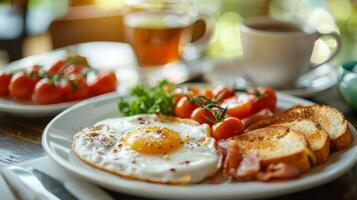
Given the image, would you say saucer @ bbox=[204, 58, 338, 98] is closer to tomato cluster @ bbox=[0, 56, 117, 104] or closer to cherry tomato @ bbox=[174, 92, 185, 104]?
cherry tomato @ bbox=[174, 92, 185, 104]

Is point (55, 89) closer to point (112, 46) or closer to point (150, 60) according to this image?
point (150, 60)

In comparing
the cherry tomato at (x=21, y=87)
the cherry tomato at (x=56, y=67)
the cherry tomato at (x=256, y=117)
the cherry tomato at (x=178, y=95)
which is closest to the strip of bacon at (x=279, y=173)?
the cherry tomato at (x=256, y=117)

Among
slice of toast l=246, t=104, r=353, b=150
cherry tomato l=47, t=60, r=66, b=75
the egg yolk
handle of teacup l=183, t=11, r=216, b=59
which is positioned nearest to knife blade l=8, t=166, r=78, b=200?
the egg yolk

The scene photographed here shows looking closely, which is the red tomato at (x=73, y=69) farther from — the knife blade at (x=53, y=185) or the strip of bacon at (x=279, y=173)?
the strip of bacon at (x=279, y=173)

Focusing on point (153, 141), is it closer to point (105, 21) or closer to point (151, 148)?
point (151, 148)

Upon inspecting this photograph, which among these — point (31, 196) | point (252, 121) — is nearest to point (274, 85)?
point (252, 121)

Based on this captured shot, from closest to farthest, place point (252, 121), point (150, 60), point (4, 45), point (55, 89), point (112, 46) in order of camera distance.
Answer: point (252, 121) < point (55, 89) < point (150, 60) < point (112, 46) < point (4, 45)
